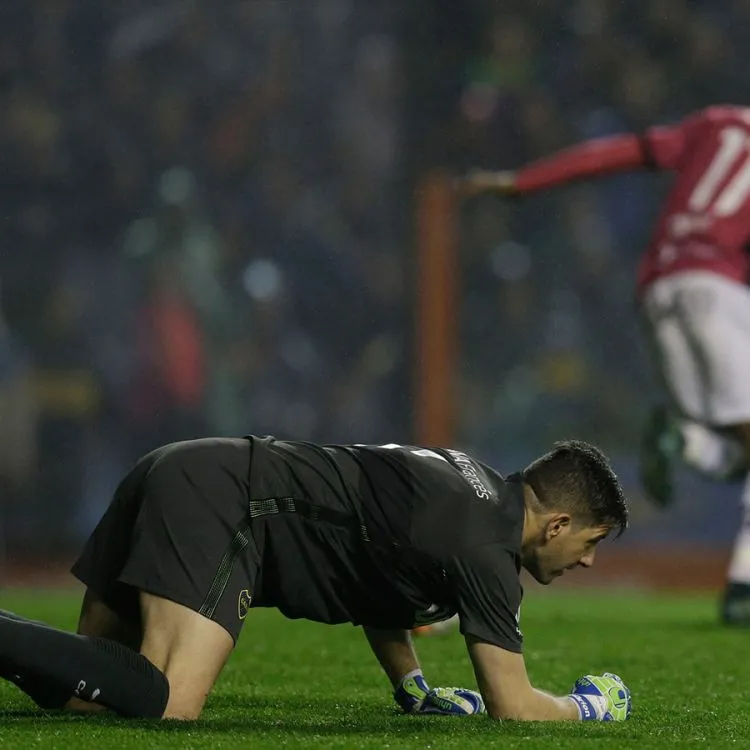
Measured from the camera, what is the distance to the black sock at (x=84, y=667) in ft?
10.6

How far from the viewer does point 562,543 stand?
11.6ft

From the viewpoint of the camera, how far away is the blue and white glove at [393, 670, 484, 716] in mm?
3779

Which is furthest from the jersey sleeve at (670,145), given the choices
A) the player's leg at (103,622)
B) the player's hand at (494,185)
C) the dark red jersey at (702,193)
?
the player's leg at (103,622)

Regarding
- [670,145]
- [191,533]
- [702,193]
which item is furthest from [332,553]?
[670,145]

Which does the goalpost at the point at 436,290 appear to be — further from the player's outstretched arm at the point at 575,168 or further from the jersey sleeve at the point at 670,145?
the jersey sleeve at the point at 670,145

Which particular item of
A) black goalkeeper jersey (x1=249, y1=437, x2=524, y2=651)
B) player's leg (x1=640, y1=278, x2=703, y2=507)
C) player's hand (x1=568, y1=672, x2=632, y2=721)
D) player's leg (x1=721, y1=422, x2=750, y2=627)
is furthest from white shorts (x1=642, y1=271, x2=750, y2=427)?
black goalkeeper jersey (x1=249, y1=437, x2=524, y2=651)

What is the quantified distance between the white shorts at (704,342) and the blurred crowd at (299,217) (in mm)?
3145

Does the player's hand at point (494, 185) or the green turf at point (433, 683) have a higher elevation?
the player's hand at point (494, 185)

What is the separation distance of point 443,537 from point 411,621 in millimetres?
326

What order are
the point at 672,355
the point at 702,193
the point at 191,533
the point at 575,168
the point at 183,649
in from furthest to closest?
the point at 575,168 < the point at 702,193 < the point at 672,355 < the point at 191,533 < the point at 183,649

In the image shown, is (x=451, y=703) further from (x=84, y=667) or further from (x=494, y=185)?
(x=494, y=185)

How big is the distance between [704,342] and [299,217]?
4.10 metres

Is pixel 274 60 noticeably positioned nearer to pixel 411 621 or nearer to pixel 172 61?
pixel 172 61

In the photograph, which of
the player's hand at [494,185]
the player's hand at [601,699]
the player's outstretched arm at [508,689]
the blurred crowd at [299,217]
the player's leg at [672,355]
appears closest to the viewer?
the player's outstretched arm at [508,689]
